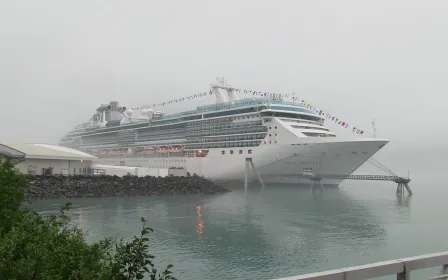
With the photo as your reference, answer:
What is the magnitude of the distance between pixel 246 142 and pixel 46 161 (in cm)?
2548

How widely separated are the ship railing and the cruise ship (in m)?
41.5

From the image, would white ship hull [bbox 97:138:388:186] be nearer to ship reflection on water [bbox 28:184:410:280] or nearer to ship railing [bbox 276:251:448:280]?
ship reflection on water [bbox 28:184:410:280]

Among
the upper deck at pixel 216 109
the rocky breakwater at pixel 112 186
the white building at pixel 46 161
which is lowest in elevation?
the rocky breakwater at pixel 112 186

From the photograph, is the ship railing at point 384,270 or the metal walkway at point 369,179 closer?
the ship railing at point 384,270

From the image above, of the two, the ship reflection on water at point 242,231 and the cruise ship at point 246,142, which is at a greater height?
the cruise ship at point 246,142

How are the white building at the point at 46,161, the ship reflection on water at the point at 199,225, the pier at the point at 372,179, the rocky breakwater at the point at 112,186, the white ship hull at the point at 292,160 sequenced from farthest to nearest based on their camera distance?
the pier at the point at 372,179, the white ship hull at the point at 292,160, the white building at the point at 46,161, the rocky breakwater at the point at 112,186, the ship reflection on water at the point at 199,225

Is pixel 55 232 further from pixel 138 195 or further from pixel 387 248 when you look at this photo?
pixel 138 195

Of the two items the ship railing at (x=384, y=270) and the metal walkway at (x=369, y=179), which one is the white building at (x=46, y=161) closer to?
the metal walkway at (x=369, y=179)

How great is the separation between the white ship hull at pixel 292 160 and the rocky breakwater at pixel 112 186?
5.46 m

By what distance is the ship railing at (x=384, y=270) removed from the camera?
4.04 m

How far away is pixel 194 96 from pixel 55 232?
6353 cm

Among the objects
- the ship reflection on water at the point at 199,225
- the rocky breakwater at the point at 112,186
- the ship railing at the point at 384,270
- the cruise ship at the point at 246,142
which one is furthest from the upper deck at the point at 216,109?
the ship railing at the point at 384,270

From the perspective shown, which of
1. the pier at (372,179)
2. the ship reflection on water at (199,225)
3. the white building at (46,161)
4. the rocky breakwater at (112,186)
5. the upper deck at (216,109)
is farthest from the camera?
the upper deck at (216,109)

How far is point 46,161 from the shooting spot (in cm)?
4481
